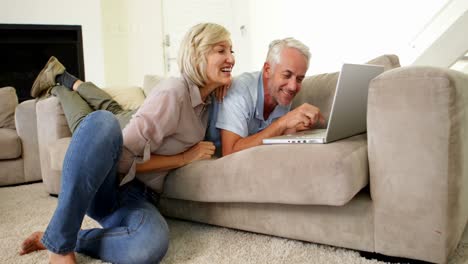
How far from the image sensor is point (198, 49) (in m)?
1.27

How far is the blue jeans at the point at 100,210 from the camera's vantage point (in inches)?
40.3

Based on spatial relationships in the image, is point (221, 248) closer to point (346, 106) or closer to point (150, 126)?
point (150, 126)

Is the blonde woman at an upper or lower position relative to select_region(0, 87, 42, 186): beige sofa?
upper

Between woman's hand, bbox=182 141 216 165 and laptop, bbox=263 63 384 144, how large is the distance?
206 mm

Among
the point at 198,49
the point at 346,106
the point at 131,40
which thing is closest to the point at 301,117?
the point at 346,106

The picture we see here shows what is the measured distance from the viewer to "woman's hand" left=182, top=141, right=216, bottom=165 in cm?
134

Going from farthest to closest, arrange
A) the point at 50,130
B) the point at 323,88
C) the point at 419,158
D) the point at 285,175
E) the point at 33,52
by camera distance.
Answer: the point at 33,52 < the point at 50,130 < the point at 323,88 < the point at 285,175 < the point at 419,158

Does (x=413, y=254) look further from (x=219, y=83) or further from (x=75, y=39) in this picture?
(x=75, y=39)

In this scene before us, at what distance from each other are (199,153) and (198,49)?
13.7 inches

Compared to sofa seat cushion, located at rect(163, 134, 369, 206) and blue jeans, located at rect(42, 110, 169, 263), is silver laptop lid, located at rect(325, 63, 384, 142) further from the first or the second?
blue jeans, located at rect(42, 110, 169, 263)

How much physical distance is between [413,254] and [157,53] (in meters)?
3.95

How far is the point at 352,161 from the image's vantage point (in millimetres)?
1030

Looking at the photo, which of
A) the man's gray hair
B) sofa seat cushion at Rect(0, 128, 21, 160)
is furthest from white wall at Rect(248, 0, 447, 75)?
sofa seat cushion at Rect(0, 128, 21, 160)

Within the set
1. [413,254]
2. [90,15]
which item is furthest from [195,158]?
[90,15]
